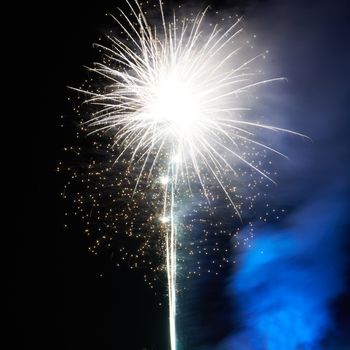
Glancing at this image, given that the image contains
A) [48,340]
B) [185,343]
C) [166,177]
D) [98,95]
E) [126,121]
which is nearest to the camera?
[98,95]

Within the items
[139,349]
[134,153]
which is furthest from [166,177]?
[139,349]

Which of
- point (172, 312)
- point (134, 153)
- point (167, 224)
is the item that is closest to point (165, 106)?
point (134, 153)

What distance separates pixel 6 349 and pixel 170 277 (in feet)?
33.2

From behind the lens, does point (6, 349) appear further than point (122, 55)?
Yes

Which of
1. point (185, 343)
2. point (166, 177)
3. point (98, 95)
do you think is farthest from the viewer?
point (185, 343)

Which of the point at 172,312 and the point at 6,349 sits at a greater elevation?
the point at 6,349

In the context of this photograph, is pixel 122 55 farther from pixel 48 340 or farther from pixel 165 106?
pixel 48 340

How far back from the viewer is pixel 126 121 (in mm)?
9867

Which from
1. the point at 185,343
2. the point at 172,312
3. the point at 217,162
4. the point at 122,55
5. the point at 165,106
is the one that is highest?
the point at 185,343

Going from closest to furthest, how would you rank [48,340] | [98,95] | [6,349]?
[98,95]
[6,349]
[48,340]

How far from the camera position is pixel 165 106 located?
30.6 feet

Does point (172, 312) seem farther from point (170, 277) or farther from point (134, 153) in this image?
point (134, 153)

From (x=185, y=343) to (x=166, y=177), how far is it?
2151 cm

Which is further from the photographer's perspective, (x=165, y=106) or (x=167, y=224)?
(x=167, y=224)
